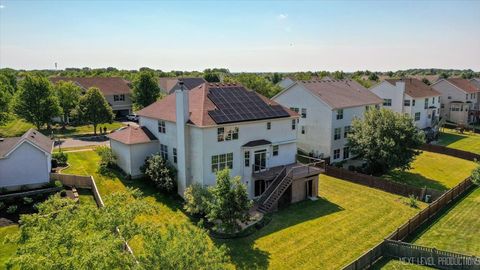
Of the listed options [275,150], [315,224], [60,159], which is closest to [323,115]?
[275,150]

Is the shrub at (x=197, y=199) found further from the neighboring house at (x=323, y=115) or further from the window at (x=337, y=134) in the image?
the window at (x=337, y=134)

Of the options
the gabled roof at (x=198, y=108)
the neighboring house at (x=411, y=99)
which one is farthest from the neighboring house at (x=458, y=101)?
the gabled roof at (x=198, y=108)

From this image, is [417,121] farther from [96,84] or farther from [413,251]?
[96,84]

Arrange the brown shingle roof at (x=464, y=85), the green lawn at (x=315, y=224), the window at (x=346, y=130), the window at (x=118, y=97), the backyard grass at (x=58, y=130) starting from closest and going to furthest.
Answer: the green lawn at (x=315, y=224)
the window at (x=346, y=130)
the backyard grass at (x=58, y=130)
the window at (x=118, y=97)
the brown shingle roof at (x=464, y=85)

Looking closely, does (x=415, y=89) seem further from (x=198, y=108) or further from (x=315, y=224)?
(x=198, y=108)

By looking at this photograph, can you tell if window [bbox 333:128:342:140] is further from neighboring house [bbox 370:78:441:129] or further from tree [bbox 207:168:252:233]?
tree [bbox 207:168:252:233]
